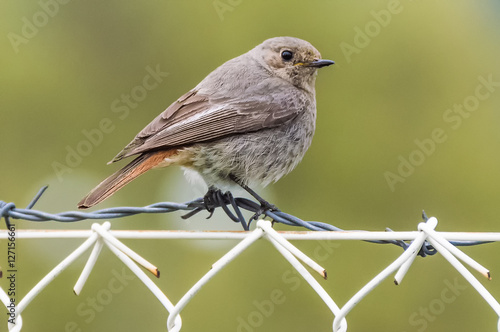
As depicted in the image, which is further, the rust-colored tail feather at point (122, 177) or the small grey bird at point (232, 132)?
the small grey bird at point (232, 132)

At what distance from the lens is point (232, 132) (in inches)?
154

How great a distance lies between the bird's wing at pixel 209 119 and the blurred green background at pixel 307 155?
222 centimetres

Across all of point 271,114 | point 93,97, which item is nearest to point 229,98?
point 271,114

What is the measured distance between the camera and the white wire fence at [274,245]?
7.27 feet

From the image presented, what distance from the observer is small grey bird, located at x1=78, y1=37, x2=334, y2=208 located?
3.76 m

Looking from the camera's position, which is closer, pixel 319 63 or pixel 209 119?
pixel 209 119

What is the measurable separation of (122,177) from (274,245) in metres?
1.35

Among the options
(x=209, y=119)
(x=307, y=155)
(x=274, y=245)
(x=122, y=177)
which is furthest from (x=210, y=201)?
(x=307, y=155)

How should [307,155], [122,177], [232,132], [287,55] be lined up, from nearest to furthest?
[122,177]
[232,132]
[287,55]
[307,155]

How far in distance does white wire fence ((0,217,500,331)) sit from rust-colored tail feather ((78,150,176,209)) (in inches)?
29.4

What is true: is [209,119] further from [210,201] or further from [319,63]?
[319,63]

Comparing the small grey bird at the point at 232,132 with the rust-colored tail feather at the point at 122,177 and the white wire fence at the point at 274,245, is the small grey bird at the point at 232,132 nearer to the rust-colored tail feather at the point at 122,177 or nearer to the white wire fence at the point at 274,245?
the rust-colored tail feather at the point at 122,177

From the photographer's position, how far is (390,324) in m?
6.50

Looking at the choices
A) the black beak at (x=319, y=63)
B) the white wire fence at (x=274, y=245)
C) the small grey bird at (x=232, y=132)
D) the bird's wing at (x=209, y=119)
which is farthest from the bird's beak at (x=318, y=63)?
the white wire fence at (x=274, y=245)
